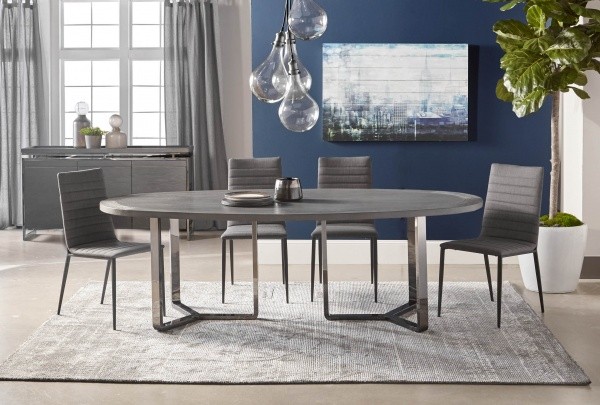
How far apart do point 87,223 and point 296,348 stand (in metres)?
1.51

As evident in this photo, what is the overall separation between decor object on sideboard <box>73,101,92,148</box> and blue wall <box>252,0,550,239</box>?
87.5 inches

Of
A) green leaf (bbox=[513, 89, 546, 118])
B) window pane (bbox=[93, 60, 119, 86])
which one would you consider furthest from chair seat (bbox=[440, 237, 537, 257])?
window pane (bbox=[93, 60, 119, 86])

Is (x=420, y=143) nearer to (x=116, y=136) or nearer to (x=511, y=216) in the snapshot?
(x=511, y=216)

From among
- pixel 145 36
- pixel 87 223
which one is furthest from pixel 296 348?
pixel 145 36

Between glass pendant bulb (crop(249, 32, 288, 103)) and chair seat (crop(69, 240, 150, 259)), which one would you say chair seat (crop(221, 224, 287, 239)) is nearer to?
chair seat (crop(69, 240, 150, 259))

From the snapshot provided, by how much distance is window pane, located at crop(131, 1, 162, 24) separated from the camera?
9602mm

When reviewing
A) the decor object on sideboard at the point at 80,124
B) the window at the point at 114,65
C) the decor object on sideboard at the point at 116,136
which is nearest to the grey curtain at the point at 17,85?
the window at the point at 114,65

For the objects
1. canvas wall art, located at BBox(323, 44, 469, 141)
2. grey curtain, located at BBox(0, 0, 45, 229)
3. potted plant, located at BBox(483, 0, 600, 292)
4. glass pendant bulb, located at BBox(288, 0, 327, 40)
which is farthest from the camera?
grey curtain, located at BBox(0, 0, 45, 229)

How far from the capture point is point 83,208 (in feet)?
17.7

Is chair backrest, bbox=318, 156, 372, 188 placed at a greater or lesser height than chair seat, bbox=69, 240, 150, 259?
greater

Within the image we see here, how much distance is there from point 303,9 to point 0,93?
5.96m

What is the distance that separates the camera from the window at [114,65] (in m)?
9.60

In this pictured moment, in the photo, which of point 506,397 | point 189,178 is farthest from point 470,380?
point 189,178

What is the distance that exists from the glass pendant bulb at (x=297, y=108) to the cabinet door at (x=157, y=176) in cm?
454
